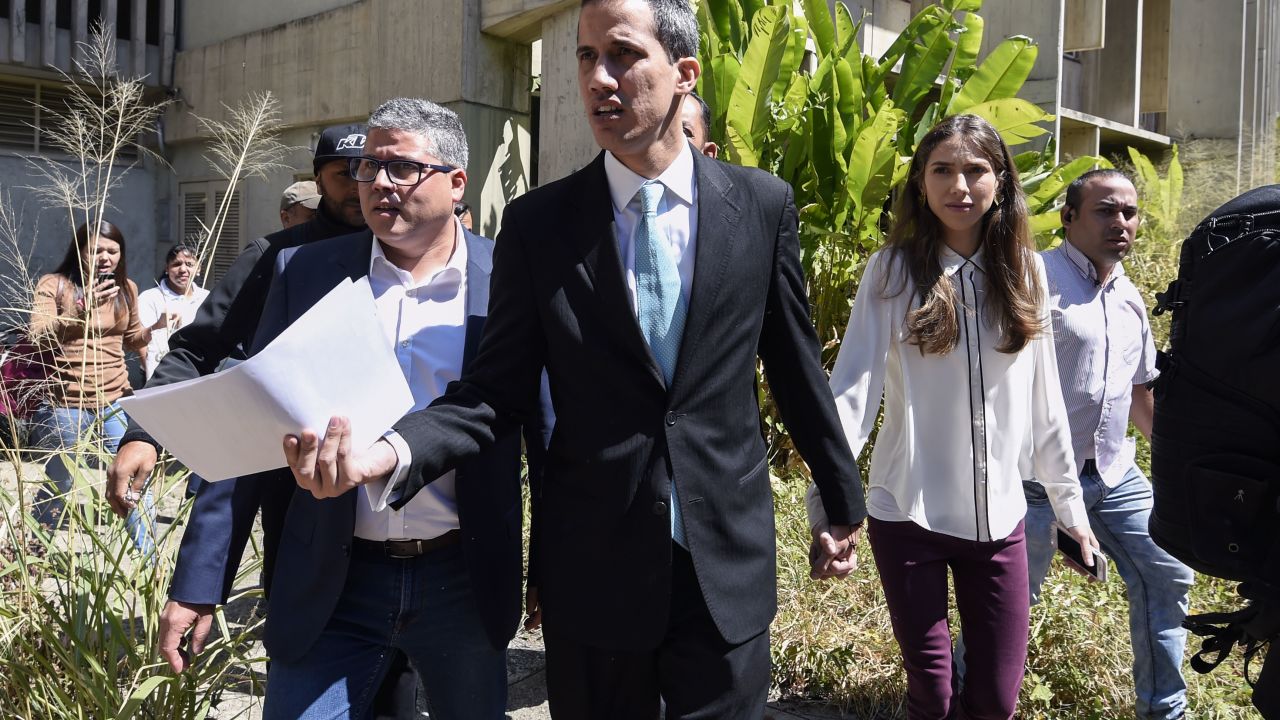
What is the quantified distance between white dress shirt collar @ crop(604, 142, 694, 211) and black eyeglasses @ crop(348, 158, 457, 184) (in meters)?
0.52

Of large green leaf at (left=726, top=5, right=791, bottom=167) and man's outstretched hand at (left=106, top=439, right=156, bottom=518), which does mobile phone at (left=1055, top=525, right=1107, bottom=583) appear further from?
large green leaf at (left=726, top=5, right=791, bottom=167)

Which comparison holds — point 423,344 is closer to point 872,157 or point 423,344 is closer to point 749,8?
point 872,157

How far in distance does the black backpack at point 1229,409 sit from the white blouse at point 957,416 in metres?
0.92

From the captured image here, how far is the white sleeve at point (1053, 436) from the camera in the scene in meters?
3.35

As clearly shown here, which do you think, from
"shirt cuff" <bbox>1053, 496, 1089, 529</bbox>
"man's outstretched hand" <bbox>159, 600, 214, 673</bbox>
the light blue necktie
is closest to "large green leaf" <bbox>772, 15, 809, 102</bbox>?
"shirt cuff" <bbox>1053, 496, 1089, 529</bbox>

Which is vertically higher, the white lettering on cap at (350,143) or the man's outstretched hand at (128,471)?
the white lettering on cap at (350,143)

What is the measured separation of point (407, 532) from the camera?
8.33 ft

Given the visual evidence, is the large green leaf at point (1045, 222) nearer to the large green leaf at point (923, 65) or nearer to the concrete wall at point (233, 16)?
the large green leaf at point (923, 65)

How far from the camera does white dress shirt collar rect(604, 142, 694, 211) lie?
2379 millimetres

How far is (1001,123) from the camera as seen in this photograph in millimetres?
6762

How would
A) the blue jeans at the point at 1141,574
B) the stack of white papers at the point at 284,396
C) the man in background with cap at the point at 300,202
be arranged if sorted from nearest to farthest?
the stack of white papers at the point at 284,396, the blue jeans at the point at 1141,574, the man in background with cap at the point at 300,202

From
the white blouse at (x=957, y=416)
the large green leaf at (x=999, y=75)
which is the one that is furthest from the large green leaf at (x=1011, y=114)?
the white blouse at (x=957, y=416)

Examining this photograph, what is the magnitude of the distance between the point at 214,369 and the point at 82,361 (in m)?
0.52

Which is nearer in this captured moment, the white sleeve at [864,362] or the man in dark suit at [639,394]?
the man in dark suit at [639,394]
